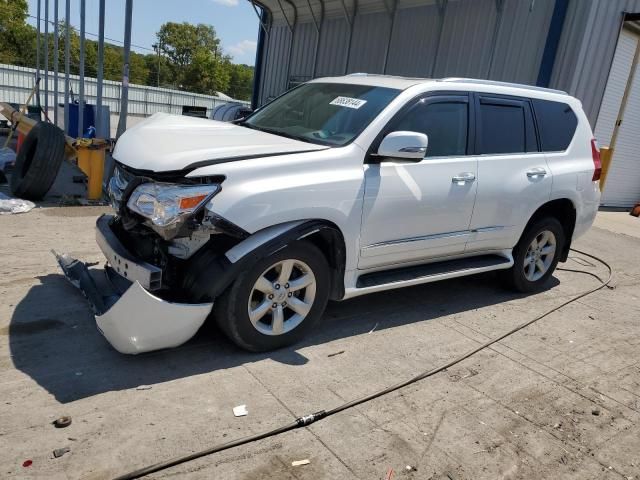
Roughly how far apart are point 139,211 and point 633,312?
492cm

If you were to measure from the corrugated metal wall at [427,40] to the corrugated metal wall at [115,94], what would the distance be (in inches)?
381

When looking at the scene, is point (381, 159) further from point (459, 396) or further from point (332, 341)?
point (459, 396)

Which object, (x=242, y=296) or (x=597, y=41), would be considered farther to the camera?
(x=597, y=41)

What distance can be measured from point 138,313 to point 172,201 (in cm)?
67

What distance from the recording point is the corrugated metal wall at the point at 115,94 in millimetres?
25312

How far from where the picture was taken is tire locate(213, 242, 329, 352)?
3426 millimetres

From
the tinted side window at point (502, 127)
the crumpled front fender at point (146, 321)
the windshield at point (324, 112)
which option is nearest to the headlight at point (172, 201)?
the crumpled front fender at point (146, 321)

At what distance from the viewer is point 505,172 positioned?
477 cm

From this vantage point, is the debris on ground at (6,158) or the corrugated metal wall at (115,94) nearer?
the debris on ground at (6,158)

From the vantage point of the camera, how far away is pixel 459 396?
3527 millimetres

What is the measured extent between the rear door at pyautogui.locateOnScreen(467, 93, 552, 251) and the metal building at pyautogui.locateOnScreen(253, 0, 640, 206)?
6.46 m

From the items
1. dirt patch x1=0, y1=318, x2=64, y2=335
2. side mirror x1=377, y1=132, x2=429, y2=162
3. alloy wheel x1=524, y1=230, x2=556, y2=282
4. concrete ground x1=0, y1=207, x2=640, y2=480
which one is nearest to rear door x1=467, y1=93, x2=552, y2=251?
alloy wheel x1=524, y1=230, x2=556, y2=282

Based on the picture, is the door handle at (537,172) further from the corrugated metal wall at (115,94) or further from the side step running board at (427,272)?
the corrugated metal wall at (115,94)

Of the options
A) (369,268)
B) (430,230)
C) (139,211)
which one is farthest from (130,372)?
(430,230)
